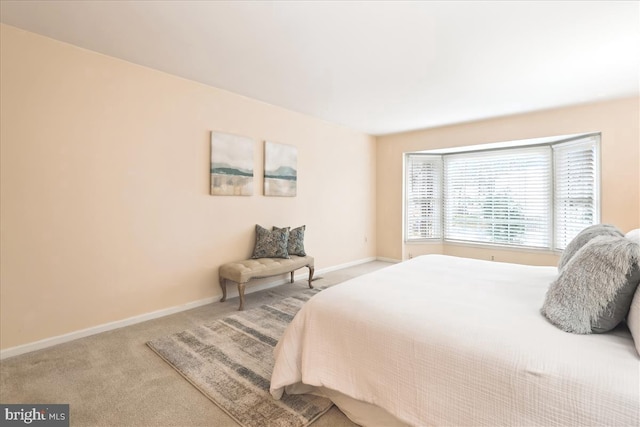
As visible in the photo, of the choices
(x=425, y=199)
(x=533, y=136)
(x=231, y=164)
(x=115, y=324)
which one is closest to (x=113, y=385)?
(x=115, y=324)

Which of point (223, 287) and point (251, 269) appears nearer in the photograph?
point (251, 269)

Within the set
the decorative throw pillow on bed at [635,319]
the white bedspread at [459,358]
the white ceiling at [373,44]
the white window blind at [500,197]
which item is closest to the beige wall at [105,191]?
the white ceiling at [373,44]

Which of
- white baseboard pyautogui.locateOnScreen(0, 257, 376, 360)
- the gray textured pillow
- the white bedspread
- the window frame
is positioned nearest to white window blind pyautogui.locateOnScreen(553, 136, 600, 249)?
the window frame

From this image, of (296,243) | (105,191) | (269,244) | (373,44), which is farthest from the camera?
(296,243)

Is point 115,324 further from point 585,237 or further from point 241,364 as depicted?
point 585,237

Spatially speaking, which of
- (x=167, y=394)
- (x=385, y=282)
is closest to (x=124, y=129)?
(x=167, y=394)

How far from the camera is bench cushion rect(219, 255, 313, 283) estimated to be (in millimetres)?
3273

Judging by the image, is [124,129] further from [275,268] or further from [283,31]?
[275,268]

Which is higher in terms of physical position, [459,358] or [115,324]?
[459,358]

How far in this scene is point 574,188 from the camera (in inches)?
165

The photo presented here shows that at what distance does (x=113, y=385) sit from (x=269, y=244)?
216cm

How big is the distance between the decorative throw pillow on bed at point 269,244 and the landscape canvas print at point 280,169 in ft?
1.83

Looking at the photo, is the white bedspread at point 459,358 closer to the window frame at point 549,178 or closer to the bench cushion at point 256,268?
the bench cushion at point 256,268

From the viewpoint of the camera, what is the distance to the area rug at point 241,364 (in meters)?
1.70
